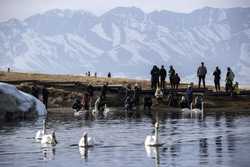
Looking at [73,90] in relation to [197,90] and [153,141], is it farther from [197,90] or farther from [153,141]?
[153,141]

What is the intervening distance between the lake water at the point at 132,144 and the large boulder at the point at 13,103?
127 inches

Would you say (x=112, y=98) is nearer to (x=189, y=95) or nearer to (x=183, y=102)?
(x=183, y=102)

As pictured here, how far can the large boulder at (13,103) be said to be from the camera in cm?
5688

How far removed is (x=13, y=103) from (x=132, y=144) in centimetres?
2189

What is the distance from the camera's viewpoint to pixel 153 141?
116 feet

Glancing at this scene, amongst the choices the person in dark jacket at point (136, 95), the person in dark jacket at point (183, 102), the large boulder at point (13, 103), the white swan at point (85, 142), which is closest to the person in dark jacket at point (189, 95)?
the person in dark jacket at point (183, 102)

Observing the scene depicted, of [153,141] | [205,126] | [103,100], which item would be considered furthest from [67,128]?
[103,100]

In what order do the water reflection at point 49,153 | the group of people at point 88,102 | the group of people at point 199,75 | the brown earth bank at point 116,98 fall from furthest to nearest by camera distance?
1. the group of people at point 199,75
2. the brown earth bank at point 116,98
3. the group of people at point 88,102
4. the water reflection at point 49,153

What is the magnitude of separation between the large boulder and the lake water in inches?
127

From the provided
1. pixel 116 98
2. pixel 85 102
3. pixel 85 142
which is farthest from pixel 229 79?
pixel 85 142

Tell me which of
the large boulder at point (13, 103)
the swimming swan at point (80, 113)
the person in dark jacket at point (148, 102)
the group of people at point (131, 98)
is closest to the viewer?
the large boulder at point (13, 103)

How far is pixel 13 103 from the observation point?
188 ft

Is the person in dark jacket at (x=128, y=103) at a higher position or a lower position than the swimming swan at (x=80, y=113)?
higher

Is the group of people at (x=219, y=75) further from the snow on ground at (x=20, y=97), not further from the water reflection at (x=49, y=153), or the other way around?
the water reflection at (x=49, y=153)
